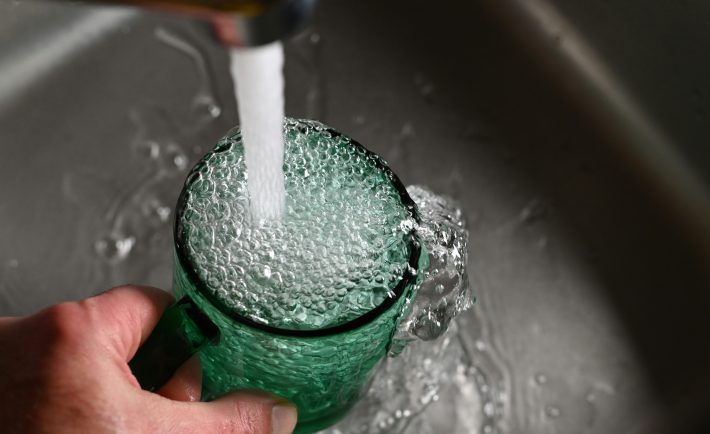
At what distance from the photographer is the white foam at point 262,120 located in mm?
339

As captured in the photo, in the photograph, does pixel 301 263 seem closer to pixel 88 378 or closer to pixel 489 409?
pixel 88 378

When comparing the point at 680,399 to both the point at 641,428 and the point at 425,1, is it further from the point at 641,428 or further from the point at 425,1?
the point at 425,1

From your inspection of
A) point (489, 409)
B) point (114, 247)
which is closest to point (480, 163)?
point (489, 409)

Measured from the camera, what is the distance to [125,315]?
40 centimetres

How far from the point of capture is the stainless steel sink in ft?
2.12

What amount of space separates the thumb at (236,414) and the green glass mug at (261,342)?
2 cm

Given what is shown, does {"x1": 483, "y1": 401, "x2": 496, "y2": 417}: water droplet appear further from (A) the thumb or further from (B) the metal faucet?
(B) the metal faucet

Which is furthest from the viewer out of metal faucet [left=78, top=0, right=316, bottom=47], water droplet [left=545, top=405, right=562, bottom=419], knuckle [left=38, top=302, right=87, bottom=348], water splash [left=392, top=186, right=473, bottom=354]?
water droplet [left=545, top=405, right=562, bottom=419]

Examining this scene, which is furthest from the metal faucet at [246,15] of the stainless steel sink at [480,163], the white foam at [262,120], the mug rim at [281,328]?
the stainless steel sink at [480,163]

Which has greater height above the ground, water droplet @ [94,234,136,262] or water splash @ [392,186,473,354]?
water splash @ [392,186,473,354]

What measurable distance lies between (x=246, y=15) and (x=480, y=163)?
458 millimetres

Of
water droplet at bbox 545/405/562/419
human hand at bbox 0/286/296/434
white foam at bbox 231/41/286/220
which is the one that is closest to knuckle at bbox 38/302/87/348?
human hand at bbox 0/286/296/434

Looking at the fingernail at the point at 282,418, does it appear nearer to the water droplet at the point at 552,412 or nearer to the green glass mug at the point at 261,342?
the green glass mug at the point at 261,342

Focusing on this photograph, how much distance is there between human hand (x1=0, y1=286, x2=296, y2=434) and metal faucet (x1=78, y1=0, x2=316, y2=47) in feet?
0.51
